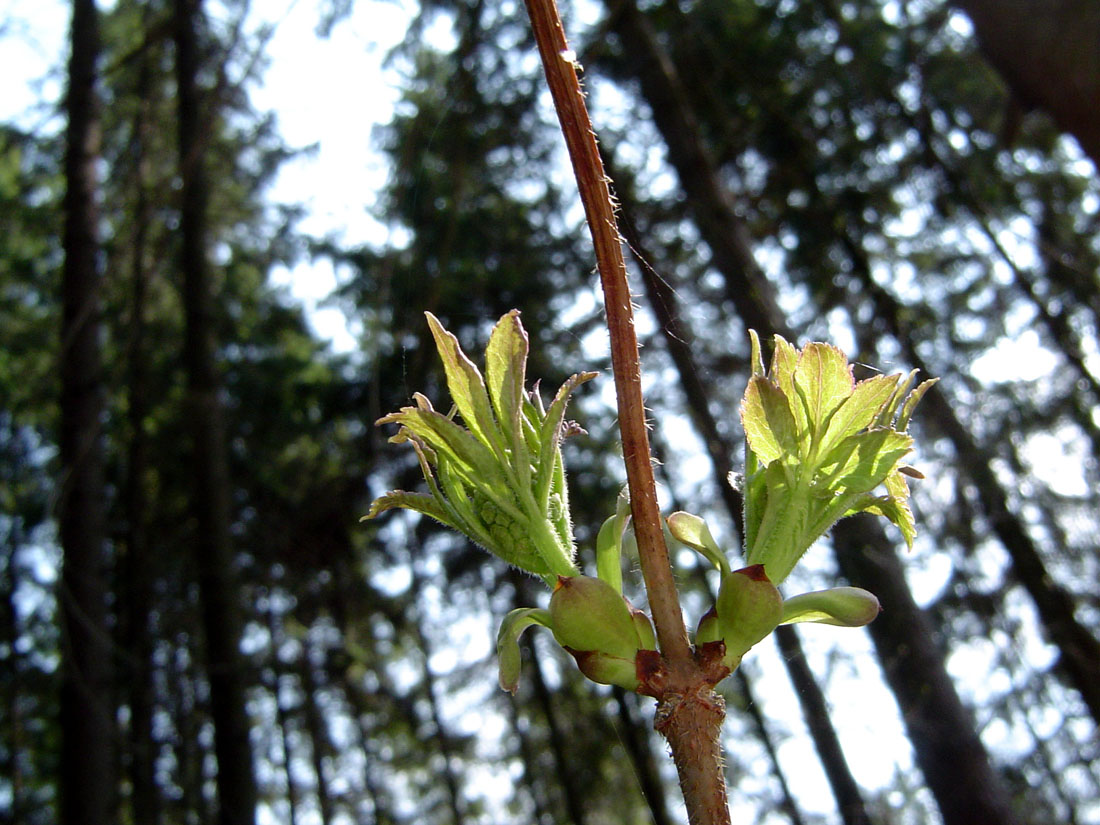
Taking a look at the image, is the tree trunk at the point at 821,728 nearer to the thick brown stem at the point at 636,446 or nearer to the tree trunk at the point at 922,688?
the tree trunk at the point at 922,688

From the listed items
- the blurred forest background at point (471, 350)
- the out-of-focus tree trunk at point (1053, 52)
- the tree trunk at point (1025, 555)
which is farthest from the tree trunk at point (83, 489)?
the out-of-focus tree trunk at point (1053, 52)

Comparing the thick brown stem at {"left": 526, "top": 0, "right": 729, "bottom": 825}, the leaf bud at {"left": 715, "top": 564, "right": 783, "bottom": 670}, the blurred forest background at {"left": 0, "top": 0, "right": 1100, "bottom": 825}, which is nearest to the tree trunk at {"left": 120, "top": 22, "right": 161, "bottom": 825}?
the blurred forest background at {"left": 0, "top": 0, "right": 1100, "bottom": 825}

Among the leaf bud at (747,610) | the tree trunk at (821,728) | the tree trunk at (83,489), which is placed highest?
the tree trunk at (83,489)

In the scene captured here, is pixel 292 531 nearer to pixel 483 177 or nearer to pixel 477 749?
pixel 483 177

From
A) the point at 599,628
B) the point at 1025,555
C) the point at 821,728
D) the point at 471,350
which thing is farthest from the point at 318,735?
the point at 599,628

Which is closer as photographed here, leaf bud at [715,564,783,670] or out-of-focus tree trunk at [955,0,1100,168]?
leaf bud at [715,564,783,670]

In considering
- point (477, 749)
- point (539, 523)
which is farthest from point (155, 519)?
point (539, 523)

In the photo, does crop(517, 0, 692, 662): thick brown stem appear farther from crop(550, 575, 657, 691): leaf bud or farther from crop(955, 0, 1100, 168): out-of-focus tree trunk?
crop(955, 0, 1100, 168): out-of-focus tree trunk
